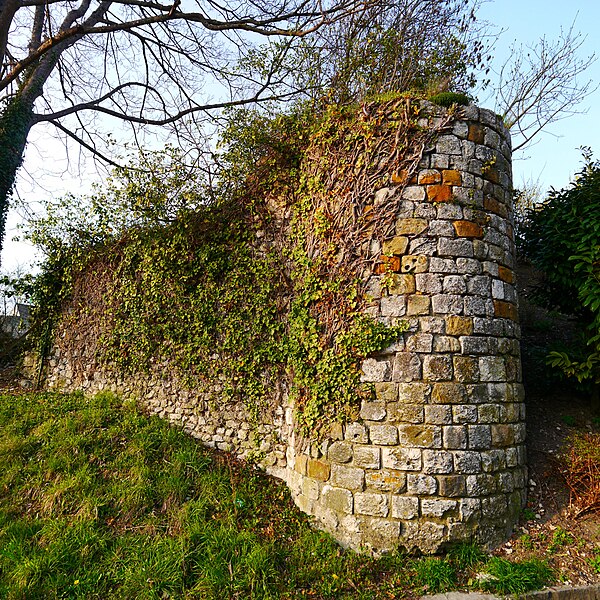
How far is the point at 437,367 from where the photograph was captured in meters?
4.25

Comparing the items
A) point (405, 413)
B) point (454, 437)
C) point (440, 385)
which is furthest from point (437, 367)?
point (454, 437)

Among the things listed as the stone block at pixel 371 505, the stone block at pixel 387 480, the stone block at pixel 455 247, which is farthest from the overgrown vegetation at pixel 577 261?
the stone block at pixel 371 505

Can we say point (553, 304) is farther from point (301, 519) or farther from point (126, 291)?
point (126, 291)

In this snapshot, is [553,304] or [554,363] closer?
[554,363]

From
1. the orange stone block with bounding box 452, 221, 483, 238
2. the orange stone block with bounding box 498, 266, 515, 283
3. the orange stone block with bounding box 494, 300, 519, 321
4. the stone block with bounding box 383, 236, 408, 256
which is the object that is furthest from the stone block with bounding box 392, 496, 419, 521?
the orange stone block with bounding box 452, 221, 483, 238

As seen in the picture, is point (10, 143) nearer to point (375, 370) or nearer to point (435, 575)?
point (375, 370)

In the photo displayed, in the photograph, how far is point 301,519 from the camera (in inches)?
180

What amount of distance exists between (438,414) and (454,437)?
26 cm

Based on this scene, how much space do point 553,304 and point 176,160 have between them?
6.11 meters

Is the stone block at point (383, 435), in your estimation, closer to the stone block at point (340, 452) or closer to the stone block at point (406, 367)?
the stone block at point (340, 452)

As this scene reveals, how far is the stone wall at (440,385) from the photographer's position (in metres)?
4.06

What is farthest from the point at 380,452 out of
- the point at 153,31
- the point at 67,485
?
the point at 153,31

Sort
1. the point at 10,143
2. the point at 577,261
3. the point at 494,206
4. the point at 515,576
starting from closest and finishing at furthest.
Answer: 1. the point at 515,576
2. the point at 494,206
3. the point at 577,261
4. the point at 10,143

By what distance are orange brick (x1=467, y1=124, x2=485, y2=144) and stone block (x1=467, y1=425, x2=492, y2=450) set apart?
2978 mm
